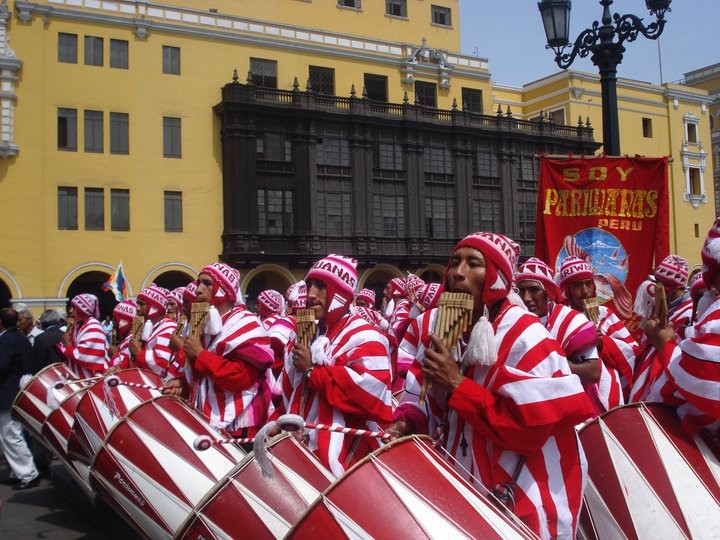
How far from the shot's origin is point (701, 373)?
11.3ft

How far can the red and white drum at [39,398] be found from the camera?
7910 millimetres

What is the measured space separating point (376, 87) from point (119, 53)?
11.9 meters

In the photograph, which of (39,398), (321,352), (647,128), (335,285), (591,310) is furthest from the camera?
(647,128)

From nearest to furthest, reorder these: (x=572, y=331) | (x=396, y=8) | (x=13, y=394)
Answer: (x=572, y=331), (x=13, y=394), (x=396, y=8)

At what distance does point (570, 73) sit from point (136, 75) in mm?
24057

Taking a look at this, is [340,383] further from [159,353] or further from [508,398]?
[159,353]

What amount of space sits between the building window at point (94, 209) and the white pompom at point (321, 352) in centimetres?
2664

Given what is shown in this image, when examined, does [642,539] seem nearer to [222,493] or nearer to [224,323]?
[222,493]

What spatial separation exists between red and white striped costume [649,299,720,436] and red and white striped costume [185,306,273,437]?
3.19m

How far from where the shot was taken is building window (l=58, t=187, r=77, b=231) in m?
28.9

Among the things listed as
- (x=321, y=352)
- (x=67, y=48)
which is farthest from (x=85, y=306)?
(x=67, y=48)

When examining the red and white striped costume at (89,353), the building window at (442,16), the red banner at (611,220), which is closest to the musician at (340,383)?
the red banner at (611,220)

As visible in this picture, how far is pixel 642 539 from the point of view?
3.36 metres

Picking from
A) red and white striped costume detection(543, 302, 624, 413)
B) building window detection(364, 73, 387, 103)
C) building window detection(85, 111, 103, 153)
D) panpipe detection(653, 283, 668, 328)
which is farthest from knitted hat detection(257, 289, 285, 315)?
building window detection(364, 73, 387, 103)
